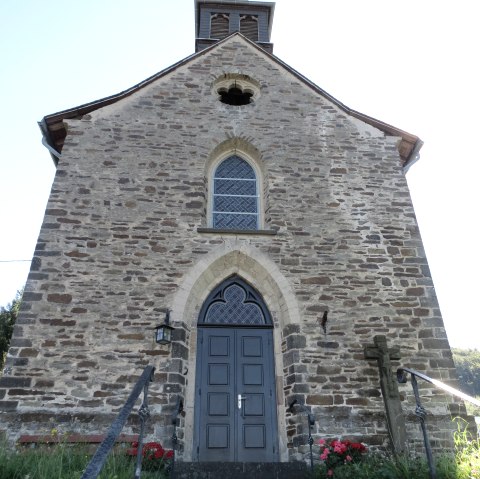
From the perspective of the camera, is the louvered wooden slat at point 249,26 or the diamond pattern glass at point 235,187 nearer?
the diamond pattern glass at point 235,187

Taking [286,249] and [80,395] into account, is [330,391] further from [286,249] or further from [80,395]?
[80,395]

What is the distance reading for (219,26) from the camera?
49.5 ft

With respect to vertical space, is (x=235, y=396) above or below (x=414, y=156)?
below

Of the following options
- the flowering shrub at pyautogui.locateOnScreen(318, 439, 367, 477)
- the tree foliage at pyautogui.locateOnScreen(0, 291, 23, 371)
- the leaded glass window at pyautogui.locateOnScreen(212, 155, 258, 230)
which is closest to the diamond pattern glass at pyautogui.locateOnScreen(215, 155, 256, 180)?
the leaded glass window at pyautogui.locateOnScreen(212, 155, 258, 230)

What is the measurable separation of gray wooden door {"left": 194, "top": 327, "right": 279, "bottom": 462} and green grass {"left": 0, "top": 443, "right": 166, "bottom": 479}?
1.59 meters

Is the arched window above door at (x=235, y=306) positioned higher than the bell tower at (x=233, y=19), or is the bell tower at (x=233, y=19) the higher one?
the bell tower at (x=233, y=19)

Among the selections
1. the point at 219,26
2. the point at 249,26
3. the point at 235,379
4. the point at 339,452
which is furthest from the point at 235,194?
the point at 219,26

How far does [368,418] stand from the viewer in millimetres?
7039

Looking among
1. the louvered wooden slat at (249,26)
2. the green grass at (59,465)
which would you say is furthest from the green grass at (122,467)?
the louvered wooden slat at (249,26)

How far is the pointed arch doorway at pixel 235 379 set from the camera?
7.12 metres

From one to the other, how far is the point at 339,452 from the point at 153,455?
248cm

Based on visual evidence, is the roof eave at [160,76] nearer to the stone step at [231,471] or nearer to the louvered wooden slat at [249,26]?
the louvered wooden slat at [249,26]

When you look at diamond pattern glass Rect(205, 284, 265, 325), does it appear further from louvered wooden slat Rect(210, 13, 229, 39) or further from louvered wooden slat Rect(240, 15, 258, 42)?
louvered wooden slat Rect(210, 13, 229, 39)

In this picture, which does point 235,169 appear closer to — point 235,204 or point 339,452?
point 235,204
